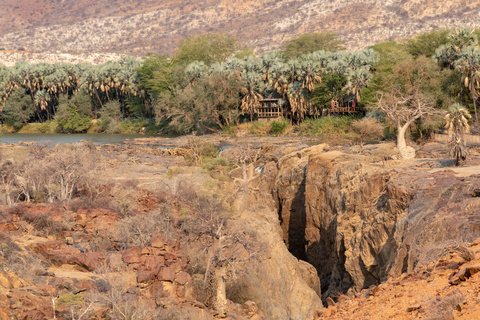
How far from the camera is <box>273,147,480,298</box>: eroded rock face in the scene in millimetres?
14038

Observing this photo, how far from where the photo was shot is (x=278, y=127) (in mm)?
67688

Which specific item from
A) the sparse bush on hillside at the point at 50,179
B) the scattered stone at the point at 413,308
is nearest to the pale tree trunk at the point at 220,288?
the scattered stone at the point at 413,308

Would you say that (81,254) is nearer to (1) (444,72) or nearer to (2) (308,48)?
(1) (444,72)

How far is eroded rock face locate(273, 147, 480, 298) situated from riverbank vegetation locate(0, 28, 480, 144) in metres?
5.94

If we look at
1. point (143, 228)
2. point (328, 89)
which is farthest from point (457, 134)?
point (328, 89)

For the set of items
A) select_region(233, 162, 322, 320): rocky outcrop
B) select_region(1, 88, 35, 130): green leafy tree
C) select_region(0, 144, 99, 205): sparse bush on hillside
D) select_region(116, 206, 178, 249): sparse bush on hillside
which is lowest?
select_region(233, 162, 322, 320): rocky outcrop

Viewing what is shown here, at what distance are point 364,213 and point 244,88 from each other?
5283 centimetres

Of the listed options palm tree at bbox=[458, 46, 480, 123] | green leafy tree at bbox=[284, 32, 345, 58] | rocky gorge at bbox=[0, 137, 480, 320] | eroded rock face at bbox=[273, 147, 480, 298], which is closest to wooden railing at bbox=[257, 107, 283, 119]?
green leafy tree at bbox=[284, 32, 345, 58]

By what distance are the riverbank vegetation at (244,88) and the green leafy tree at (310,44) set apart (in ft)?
0.77

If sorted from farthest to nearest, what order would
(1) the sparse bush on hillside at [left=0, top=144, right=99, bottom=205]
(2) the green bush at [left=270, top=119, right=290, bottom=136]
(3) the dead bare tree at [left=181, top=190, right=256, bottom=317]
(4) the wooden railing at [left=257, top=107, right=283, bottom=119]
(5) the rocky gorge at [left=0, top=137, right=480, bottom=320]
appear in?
1. (4) the wooden railing at [left=257, top=107, right=283, bottom=119]
2. (2) the green bush at [left=270, top=119, right=290, bottom=136]
3. (1) the sparse bush on hillside at [left=0, top=144, right=99, bottom=205]
4. (3) the dead bare tree at [left=181, top=190, right=256, bottom=317]
5. (5) the rocky gorge at [left=0, top=137, right=480, bottom=320]

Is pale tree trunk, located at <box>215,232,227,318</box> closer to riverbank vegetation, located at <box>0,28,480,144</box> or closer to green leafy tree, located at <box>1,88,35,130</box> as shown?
riverbank vegetation, located at <box>0,28,480,144</box>

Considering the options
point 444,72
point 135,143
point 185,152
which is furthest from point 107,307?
point 135,143

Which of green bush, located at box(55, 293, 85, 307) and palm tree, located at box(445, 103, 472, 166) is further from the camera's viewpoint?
palm tree, located at box(445, 103, 472, 166)

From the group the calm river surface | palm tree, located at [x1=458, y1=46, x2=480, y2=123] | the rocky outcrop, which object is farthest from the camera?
the calm river surface
